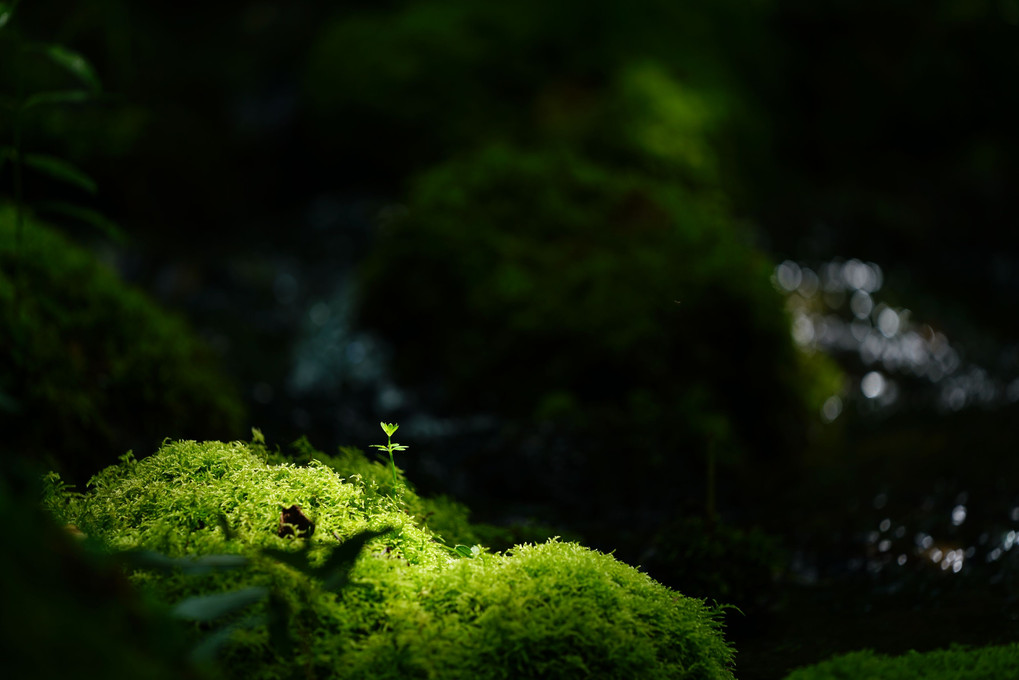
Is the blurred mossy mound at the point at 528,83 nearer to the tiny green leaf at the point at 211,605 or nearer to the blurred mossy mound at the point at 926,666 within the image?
the blurred mossy mound at the point at 926,666

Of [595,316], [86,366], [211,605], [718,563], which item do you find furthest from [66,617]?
[595,316]

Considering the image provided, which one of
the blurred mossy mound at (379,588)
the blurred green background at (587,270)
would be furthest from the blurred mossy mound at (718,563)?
the blurred mossy mound at (379,588)

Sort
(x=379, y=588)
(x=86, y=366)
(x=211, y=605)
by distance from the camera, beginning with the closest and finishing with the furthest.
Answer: (x=211, y=605), (x=379, y=588), (x=86, y=366)

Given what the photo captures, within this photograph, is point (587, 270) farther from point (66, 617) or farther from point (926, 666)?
point (66, 617)

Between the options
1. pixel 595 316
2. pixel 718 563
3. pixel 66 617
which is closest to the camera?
pixel 66 617

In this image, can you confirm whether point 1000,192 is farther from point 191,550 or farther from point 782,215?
point 191,550

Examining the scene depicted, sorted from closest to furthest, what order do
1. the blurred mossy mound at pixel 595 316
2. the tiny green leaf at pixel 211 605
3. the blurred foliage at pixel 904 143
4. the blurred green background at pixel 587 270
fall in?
1. the tiny green leaf at pixel 211 605
2. the blurred green background at pixel 587 270
3. the blurred mossy mound at pixel 595 316
4. the blurred foliage at pixel 904 143

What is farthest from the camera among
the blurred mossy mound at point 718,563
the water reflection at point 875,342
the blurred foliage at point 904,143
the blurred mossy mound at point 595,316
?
the blurred foliage at point 904,143

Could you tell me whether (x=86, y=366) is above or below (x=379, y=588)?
above
